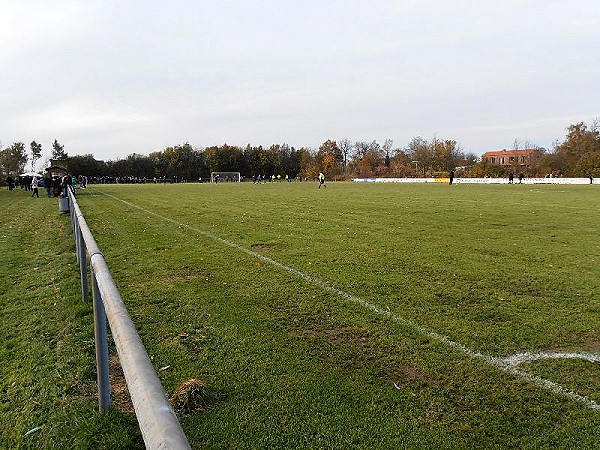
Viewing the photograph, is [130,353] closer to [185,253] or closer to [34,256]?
[185,253]

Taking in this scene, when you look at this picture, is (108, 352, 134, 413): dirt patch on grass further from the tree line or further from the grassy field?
the tree line

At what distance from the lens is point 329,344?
4559mm

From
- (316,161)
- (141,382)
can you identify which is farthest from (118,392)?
(316,161)

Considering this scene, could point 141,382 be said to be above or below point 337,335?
above

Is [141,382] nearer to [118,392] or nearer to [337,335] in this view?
[118,392]

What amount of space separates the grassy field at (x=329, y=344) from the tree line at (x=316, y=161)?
82.3 metres

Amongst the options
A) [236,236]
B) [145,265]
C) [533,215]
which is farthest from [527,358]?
[533,215]

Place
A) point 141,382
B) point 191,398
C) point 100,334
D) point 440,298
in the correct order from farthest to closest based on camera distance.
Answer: point 440,298
point 191,398
point 100,334
point 141,382

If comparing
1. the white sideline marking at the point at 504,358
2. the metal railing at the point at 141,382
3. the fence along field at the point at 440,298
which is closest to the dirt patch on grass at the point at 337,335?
the fence along field at the point at 440,298

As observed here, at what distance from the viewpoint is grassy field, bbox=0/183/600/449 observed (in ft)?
10.3

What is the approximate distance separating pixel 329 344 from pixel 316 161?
115603 mm

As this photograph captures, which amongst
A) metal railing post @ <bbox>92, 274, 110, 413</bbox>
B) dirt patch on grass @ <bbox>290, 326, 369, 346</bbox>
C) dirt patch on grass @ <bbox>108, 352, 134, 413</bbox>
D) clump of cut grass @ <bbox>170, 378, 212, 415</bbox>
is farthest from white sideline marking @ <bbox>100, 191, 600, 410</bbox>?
metal railing post @ <bbox>92, 274, 110, 413</bbox>

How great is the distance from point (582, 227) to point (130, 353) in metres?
15.0

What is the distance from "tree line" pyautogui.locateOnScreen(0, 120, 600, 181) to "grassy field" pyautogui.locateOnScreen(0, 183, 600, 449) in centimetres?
8232
